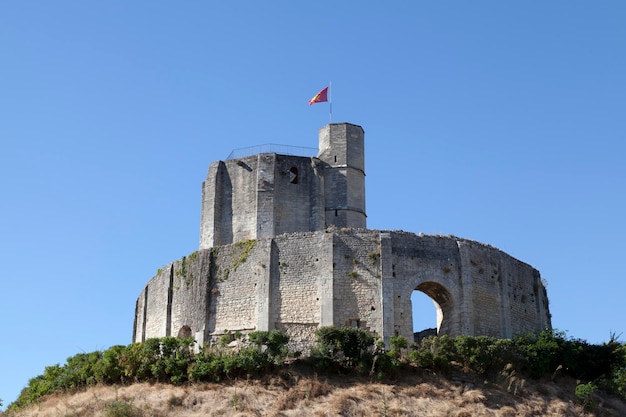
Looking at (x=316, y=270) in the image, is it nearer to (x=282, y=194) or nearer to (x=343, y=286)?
(x=343, y=286)

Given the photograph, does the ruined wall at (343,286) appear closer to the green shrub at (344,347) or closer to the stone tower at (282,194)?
the green shrub at (344,347)

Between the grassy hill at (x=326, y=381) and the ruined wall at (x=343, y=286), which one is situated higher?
the ruined wall at (x=343, y=286)

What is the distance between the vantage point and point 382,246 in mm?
36125

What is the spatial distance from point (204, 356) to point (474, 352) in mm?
8689

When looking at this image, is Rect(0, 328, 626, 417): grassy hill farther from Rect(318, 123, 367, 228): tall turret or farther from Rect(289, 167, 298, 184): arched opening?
Rect(289, 167, 298, 184): arched opening

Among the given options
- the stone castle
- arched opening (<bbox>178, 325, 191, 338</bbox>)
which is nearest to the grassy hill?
the stone castle

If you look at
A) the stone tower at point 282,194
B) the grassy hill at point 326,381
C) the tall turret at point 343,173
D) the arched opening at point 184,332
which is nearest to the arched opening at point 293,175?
the stone tower at point 282,194

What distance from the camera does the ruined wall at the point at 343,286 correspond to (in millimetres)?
35406

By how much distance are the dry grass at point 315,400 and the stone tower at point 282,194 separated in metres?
9.72

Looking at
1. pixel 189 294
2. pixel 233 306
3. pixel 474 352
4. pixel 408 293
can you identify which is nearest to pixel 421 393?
pixel 474 352

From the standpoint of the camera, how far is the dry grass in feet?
98.4

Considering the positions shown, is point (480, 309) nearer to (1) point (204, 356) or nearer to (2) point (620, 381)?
(2) point (620, 381)

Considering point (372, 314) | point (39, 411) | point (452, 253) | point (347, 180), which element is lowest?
point (39, 411)

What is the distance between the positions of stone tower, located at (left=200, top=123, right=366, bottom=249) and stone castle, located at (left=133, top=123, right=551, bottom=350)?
4 cm
